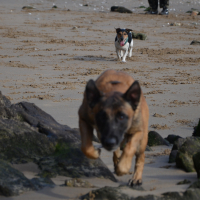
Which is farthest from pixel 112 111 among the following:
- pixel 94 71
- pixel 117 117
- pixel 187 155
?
pixel 94 71

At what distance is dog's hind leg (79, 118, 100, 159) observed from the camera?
3.85 meters

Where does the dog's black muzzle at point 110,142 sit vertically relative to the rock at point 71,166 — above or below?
above

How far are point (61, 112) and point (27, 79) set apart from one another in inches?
107

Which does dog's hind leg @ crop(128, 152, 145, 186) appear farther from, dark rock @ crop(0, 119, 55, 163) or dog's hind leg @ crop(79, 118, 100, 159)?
dark rock @ crop(0, 119, 55, 163)

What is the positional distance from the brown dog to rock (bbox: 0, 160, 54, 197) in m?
0.59

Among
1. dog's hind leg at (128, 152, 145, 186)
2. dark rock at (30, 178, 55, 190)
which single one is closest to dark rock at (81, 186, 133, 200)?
dark rock at (30, 178, 55, 190)

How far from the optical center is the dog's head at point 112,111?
10.9 ft

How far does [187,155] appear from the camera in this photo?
4.79 meters

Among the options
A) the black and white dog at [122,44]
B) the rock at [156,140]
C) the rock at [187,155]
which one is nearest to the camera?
the rock at [187,155]

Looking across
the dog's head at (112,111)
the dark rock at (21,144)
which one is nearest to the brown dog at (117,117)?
the dog's head at (112,111)

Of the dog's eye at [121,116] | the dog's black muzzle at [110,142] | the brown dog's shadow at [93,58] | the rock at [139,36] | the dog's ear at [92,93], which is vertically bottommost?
the brown dog's shadow at [93,58]

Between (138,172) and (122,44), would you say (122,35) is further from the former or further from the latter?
(138,172)

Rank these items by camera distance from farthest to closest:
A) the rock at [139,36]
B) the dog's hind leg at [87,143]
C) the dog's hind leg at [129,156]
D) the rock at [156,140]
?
the rock at [139,36]
the rock at [156,140]
the dog's hind leg at [87,143]
the dog's hind leg at [129,156]

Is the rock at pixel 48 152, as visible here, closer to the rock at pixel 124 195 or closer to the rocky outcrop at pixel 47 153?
the rocky outcrop at pixel 47 153
